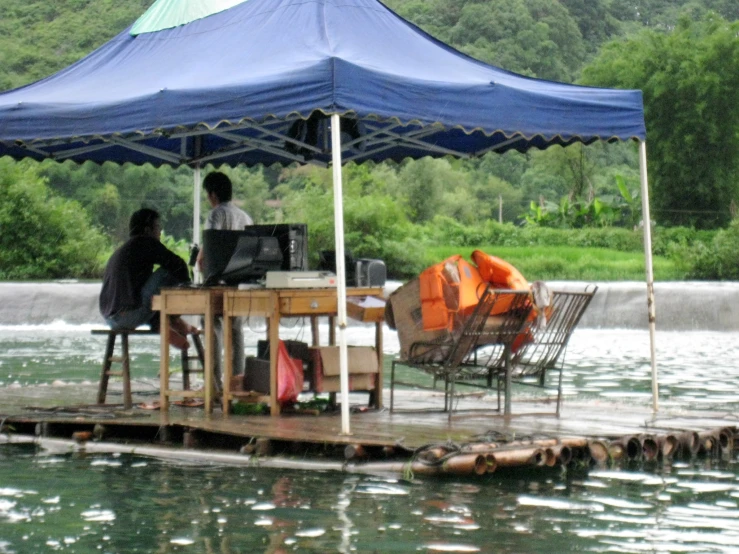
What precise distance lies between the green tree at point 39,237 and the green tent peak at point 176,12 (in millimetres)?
26767

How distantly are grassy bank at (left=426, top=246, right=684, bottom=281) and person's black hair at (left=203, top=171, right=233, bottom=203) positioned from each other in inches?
936

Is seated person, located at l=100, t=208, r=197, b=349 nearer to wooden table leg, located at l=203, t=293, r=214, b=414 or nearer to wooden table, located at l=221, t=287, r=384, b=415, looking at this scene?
wooden table leg, located at l=203, t=293, r=214, b=414

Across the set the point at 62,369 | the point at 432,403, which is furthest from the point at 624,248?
the point at 432,403

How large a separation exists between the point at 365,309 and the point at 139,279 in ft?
5.68

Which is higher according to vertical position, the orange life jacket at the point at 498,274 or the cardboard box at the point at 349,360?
the orange life jacket at the point at 498,274

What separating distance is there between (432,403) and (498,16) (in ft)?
225

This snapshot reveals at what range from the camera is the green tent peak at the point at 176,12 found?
9.33m

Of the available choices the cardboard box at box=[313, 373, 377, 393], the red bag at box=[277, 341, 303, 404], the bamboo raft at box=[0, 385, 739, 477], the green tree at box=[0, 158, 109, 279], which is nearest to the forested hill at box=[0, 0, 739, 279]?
the green tree at box=[0, 158, 109, 279]

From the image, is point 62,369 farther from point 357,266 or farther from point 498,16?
point 498,16

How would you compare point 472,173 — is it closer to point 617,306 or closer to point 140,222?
point 617,306

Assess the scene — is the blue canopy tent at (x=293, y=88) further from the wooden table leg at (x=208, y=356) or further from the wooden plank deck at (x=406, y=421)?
the wooden table leg at (x=208, y=356)

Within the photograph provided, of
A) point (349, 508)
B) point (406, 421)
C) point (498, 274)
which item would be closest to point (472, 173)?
point (498, 274)

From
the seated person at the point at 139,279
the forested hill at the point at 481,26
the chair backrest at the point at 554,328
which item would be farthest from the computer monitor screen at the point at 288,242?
the forested hill at the point at 481,26

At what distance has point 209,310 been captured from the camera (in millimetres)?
8547
